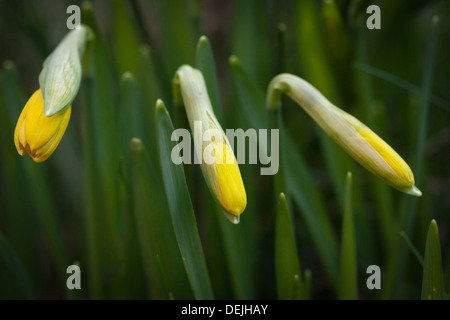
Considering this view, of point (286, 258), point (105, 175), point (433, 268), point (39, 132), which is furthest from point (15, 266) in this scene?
point (433, 268)

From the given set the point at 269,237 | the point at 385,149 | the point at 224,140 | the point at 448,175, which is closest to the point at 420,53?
the point at 448,175

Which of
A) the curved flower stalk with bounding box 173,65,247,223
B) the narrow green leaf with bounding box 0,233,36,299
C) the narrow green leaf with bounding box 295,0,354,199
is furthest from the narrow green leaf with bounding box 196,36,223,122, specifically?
the narrow green leaf with bounding box 0,233,36,299

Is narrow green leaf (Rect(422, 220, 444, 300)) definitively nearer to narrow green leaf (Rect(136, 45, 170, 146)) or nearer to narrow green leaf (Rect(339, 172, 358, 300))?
narrow green leaf (Rect(339, 172, 358, 300))

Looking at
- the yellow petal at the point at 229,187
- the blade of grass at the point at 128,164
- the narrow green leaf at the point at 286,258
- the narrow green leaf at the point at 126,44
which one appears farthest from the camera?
the narrow green leaf at the point at 126,44

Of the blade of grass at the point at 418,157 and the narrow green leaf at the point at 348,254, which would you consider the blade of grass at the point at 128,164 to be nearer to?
the narrow green leaf at the point at 348,254

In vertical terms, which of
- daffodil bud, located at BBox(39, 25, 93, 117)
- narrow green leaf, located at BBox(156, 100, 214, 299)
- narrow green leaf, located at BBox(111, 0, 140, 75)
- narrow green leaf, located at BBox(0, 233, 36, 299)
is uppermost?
narrow green leaf, located at BBox(111, 0, 140, 75)

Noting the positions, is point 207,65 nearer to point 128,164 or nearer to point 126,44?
point 128,164


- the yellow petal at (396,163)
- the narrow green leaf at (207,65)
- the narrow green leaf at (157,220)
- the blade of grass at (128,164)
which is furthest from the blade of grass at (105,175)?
the yellow petal at (396,163)

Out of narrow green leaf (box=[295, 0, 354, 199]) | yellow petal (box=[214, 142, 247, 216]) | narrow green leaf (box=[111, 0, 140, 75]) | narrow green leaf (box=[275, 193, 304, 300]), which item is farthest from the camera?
narrow green leaf (box=[111, 0, 140, 75])
